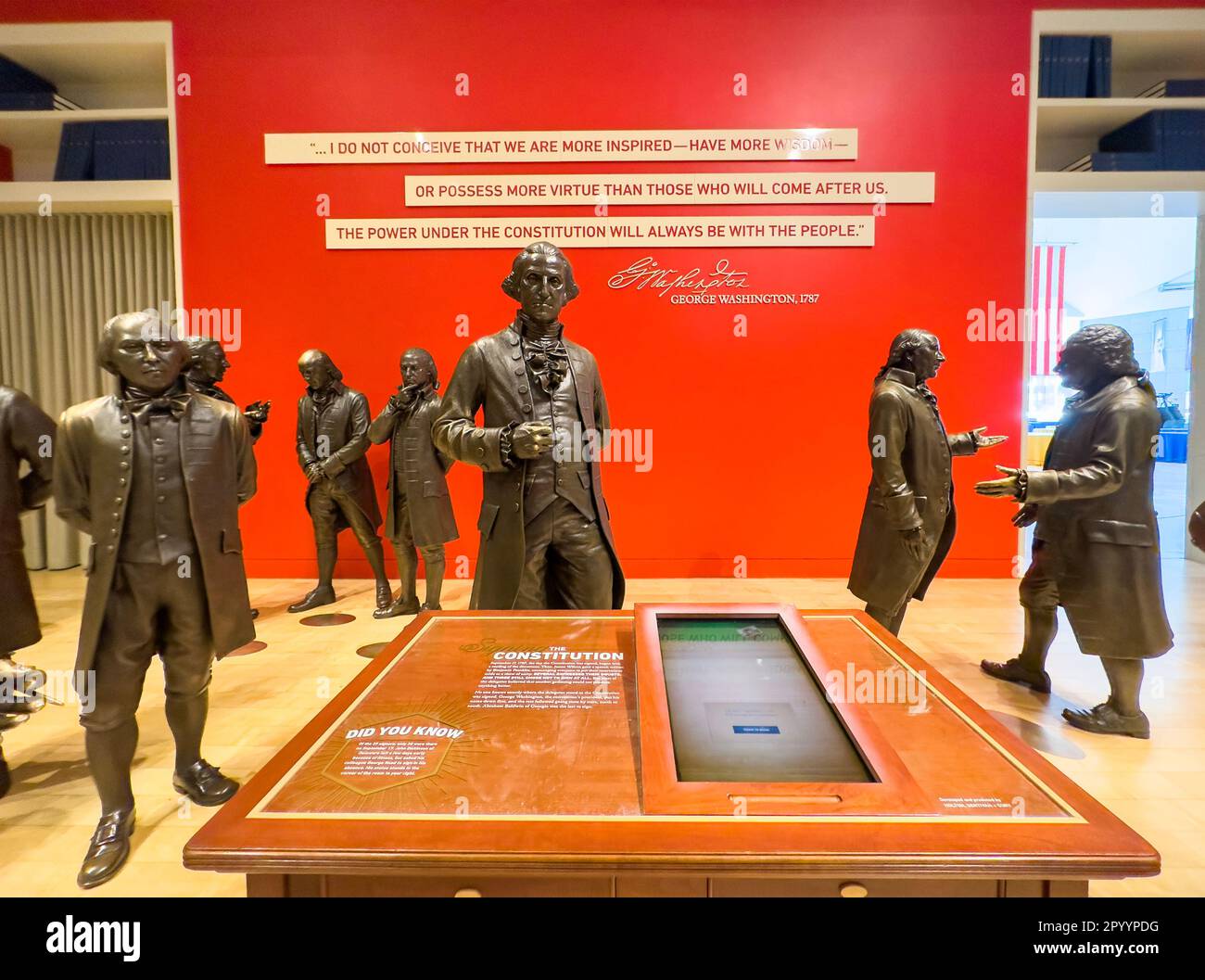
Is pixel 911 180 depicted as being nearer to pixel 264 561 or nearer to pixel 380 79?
pixel 380 79

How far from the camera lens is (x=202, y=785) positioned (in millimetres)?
2357

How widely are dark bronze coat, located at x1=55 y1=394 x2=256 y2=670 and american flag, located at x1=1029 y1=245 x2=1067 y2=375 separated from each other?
280 inches

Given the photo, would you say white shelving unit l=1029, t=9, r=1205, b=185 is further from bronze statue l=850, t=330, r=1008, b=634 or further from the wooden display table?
the wooden display table

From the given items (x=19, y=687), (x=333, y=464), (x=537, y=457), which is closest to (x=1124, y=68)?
(x=537, y=457)

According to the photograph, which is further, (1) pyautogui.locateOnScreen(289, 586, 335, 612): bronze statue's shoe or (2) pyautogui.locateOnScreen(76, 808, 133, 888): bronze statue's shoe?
(1) pyautogui.locateOnScreen(289, 586, 335, 612): bronze statue's shoe

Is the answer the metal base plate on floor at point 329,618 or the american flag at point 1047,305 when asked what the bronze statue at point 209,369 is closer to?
the metal base plate on floor at point 329,618

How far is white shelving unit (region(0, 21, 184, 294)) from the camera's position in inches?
196

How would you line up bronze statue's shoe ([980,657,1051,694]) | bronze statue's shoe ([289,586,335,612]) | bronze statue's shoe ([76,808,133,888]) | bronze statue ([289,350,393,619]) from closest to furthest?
bronze statue's shoe ([76,808,133,888])
bronze statue's shoe ([980,657,1051,694])
bronze statue ([289,350,393,619])
bronze statue's shoe ([289,586,335,612])

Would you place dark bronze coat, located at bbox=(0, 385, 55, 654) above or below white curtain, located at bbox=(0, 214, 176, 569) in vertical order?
below

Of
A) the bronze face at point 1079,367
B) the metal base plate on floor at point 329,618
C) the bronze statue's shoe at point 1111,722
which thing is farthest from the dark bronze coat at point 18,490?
the bronze statue's shoe at point 1111,722

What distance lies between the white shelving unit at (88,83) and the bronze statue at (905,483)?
A: 5.08m

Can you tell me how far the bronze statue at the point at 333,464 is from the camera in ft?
14.8

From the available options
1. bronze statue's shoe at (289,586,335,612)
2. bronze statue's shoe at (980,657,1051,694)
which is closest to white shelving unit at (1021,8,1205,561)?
bronze statue's shoe at (980,657,1051,694)
